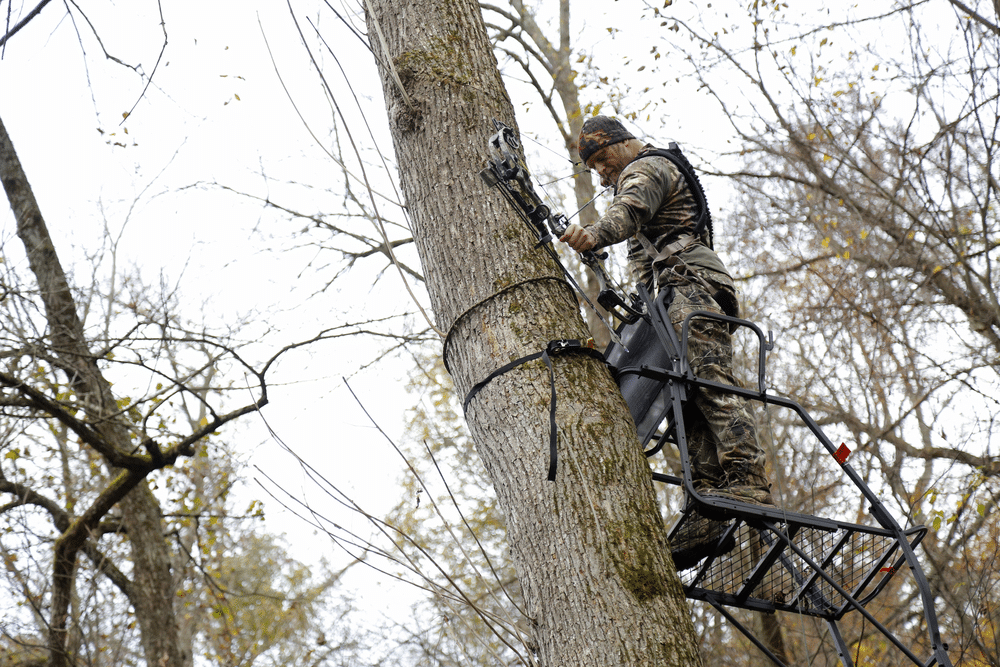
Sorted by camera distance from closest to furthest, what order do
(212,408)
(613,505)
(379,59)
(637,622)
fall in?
(637,622), (613,505), (379,59), (212,408)

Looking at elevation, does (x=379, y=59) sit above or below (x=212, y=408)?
below

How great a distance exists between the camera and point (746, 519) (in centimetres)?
244

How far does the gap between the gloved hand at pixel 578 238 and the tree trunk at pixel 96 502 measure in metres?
5.67

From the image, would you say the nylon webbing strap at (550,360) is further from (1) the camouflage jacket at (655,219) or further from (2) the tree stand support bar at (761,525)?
(1) the camouflage jacket at (655,219)

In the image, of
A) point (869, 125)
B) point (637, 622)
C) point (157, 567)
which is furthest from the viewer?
point (869, 125)

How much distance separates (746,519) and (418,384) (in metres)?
9.86

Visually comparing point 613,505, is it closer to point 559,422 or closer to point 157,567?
point 559,422

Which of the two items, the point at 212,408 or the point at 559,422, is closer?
the point at 559,422

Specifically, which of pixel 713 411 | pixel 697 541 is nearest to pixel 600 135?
pixel 713 411

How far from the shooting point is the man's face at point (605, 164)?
343 cm

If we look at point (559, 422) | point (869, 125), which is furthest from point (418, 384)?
point (559, 422)

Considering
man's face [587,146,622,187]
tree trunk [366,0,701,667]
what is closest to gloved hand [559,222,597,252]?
tree trunk [366,0,701,667]

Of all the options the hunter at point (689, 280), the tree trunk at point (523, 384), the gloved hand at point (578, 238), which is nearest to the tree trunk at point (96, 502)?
the tree trunk at point (523, 384)

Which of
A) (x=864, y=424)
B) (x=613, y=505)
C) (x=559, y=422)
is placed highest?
(x=864, y=424)
